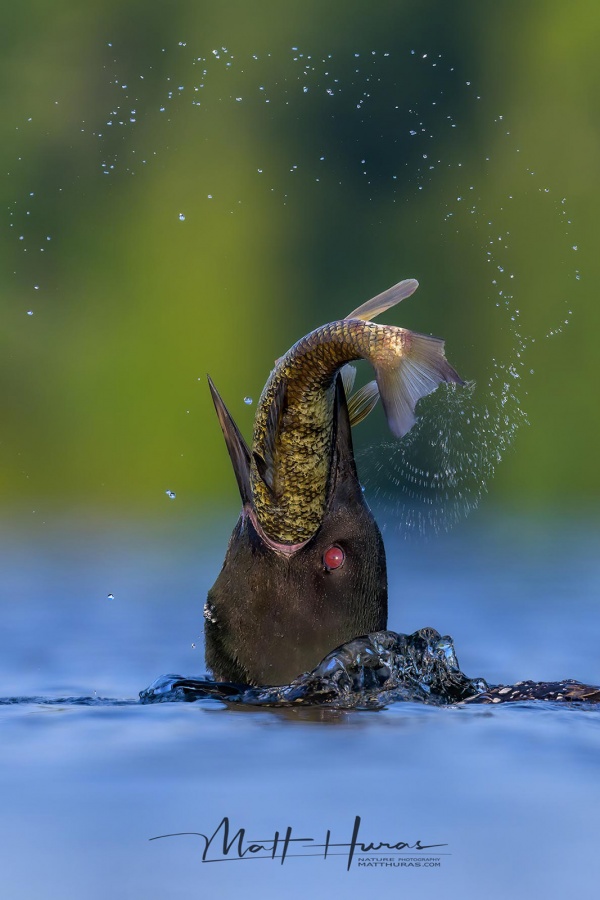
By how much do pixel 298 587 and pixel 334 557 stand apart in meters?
0.14

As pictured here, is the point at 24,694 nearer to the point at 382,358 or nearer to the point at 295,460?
the point at 295,460

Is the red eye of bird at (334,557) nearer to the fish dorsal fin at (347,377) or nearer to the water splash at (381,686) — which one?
the water splash at (381,686)

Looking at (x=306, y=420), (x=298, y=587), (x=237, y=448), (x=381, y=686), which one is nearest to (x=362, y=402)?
(x=306, y=420)

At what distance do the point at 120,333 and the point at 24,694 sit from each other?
12.0 metres

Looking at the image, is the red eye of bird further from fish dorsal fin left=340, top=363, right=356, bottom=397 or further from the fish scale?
fish dorsal fin left=340, top=363, right=356, bottom=397

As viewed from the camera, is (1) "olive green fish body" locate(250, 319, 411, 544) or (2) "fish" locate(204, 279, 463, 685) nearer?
(1) "olive green fish body" locate(250, 319, 411, 544)

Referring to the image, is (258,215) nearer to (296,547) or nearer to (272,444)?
(296,547)

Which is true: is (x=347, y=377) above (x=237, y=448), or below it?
above

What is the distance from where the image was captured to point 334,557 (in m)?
4.52

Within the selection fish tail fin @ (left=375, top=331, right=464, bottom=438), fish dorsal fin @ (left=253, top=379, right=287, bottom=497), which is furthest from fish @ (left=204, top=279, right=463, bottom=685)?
fish tail fin @ (left=375, top=331, right=464, bottom=438)

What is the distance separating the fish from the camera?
4379 millimetres

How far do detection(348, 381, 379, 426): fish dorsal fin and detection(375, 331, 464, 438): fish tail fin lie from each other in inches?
19.9

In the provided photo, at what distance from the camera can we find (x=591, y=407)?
53.8 ft

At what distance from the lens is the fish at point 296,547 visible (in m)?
4.38
